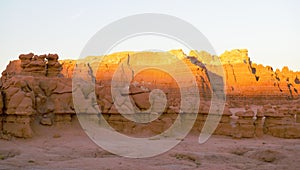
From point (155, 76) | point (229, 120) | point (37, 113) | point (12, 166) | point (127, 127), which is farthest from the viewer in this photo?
point (155, 76)

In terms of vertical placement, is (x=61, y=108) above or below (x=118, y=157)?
above

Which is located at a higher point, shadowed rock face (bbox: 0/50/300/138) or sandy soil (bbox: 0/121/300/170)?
shadowed rock face (bbox: 0/50/300/138)

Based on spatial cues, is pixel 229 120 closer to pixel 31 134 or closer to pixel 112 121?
pixel 112 121

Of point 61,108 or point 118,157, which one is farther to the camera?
point 61,108

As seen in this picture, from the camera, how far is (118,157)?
11.4 meters

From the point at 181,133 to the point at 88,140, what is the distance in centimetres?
510

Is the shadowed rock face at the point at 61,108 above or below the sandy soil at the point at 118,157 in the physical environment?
above

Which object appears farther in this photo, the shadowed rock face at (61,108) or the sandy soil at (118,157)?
the shadowed rock face at (61,108)

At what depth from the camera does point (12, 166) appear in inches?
382

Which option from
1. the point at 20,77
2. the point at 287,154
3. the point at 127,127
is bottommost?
the point at 287,154

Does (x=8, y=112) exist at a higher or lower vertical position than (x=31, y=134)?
higher

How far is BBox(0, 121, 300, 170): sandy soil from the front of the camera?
10180mm

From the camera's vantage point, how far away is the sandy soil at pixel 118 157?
1018 centimetres

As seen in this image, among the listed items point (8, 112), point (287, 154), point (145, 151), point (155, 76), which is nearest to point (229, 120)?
point (287, 154)
